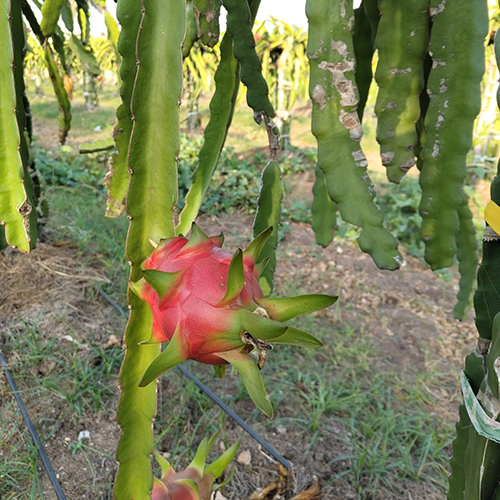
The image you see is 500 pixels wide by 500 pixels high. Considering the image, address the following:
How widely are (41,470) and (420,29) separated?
1.21m

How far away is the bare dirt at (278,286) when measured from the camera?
1.13m

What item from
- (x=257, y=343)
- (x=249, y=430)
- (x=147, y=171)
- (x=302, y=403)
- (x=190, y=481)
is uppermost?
(x=147, y=171)

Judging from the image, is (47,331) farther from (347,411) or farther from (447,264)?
(447,264)

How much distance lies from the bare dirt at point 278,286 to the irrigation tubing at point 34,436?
0.13ft

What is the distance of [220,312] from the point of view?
37 cm

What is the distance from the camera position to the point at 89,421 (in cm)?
125

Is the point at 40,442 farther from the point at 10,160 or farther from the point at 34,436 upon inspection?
the point at 10,160

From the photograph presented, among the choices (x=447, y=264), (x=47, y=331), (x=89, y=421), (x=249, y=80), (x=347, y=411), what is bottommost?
(x=347, y=411)

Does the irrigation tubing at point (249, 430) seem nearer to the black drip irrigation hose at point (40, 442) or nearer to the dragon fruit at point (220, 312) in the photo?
the black drip irrigation hose at point (40, 442)

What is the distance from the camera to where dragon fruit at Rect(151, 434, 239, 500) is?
74 centimetres

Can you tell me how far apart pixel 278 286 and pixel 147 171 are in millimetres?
1776

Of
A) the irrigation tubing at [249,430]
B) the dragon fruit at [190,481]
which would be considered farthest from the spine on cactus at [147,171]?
the irrigation tubing at [249,430]

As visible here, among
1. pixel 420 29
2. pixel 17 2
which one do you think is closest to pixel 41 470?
pixel 17 2

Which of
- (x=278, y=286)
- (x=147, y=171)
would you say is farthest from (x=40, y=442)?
(x=278, y=286)
